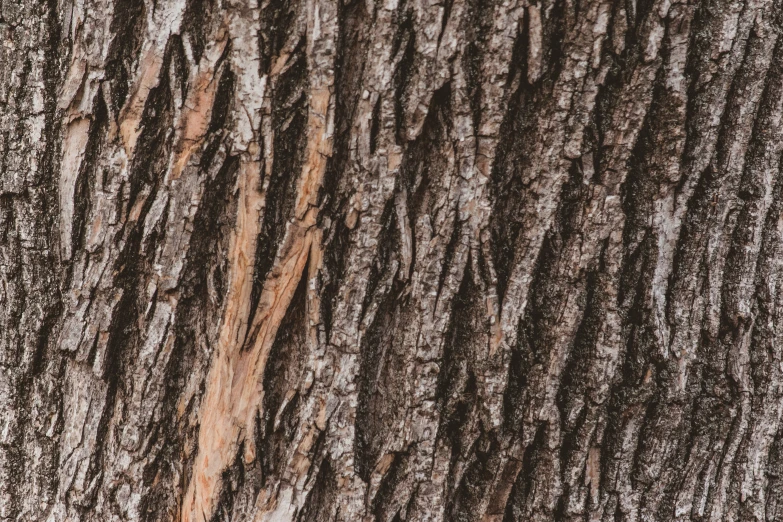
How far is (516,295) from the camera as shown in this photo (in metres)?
1.38

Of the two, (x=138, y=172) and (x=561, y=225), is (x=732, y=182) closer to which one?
(x=561, y=225)

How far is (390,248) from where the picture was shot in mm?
1362

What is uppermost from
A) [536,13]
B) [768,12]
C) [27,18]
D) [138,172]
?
[768,12]

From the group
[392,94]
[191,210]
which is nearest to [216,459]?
[191,210]

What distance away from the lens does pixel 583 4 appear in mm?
1296

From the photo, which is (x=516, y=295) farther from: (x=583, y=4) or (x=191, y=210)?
(x=191, y=210)

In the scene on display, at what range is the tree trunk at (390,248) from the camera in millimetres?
1318

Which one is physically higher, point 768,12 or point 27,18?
point 768,12

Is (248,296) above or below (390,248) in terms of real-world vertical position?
below

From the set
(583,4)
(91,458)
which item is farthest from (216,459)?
(583,4)

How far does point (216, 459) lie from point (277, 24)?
1.02 m

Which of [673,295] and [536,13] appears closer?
[536,13]

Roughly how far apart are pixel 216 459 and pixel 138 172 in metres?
0.71

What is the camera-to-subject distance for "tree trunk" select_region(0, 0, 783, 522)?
1.32 m
